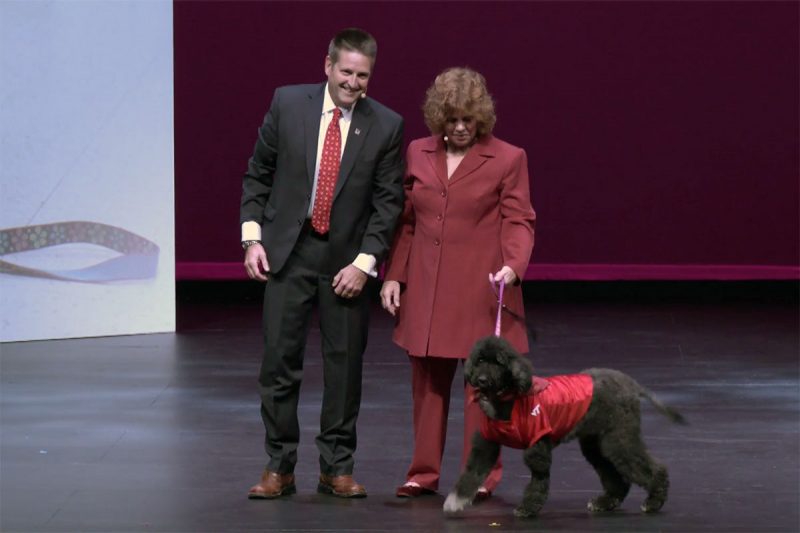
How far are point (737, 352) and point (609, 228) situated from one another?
2274mm

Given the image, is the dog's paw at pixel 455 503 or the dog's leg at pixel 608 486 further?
the dog's leg at pixel 608 486

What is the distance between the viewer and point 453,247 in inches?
158

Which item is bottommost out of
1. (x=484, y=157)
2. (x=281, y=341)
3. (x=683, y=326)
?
(x=683, y=326)

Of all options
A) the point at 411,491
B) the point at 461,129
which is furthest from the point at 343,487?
the point at 461,129

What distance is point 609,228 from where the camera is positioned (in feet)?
28.8

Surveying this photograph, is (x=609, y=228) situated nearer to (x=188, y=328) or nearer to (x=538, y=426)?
(x=188, y=328)

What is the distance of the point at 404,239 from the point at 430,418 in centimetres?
50

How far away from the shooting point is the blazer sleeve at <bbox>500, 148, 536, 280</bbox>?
3.95 meters

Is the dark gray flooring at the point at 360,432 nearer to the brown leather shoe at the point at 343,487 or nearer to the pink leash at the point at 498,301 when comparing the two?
the brown leather shoe at the point at 343,487

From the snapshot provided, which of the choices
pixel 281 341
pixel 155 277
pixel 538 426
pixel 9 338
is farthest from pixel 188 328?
pixel 538 426

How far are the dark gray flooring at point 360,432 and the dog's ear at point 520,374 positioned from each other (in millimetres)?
396

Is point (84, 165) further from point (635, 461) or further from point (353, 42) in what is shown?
point (635, 461)

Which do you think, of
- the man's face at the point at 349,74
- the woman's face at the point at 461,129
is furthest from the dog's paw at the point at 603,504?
the man's face at the point at 349,74

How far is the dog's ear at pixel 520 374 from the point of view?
11.8 ft
